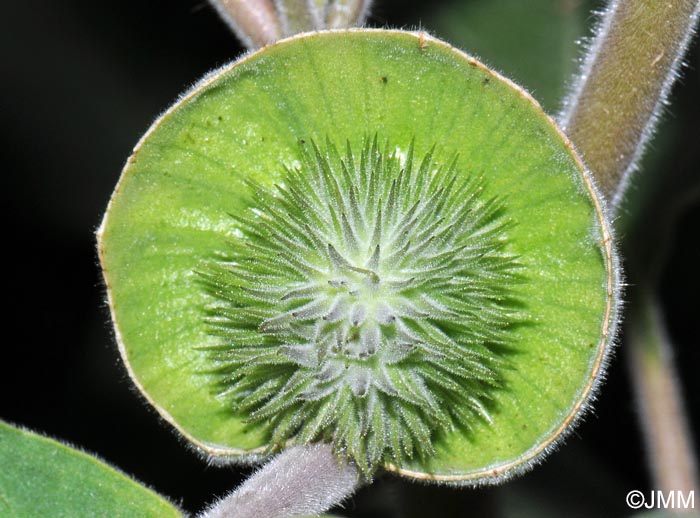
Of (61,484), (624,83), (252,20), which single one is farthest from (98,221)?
(624,83)

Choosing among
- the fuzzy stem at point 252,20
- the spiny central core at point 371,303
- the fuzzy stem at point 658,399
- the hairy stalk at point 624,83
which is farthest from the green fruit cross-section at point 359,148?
the fuzzy stem at point 658,399

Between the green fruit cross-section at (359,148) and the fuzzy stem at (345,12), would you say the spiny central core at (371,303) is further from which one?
the fuzzy stem at (345,12)

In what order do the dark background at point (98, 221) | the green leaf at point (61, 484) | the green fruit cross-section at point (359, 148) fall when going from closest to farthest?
the green leaf at point (61, 484) < the green fruit cross-section at point (359, 148) < the dark background at point (98, 221)

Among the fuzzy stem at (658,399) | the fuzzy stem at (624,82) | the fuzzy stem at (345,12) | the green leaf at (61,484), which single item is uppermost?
the fuzzy stem at (345,12)

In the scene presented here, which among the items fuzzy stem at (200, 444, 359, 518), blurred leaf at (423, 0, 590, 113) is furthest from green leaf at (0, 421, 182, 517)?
blurred leaf at (423, 0, 590, 113)

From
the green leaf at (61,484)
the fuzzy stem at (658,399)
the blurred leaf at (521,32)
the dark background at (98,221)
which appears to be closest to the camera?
the green leaf at (61,484)

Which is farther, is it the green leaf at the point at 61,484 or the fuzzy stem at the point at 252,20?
the fuzzy stem at the point at 252,20

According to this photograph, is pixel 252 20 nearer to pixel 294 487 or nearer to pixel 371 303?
pixel 371 303

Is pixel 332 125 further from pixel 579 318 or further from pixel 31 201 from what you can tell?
pixel 31 201
